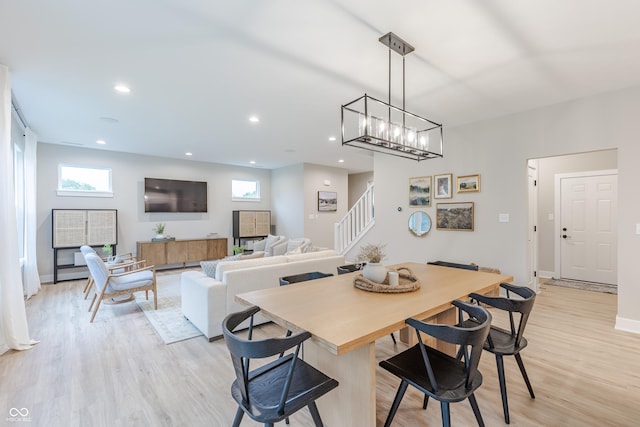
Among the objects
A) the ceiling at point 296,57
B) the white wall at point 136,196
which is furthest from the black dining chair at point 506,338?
the white wall at point 136,196

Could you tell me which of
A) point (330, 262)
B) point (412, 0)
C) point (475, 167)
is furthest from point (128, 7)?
point (475, 167)

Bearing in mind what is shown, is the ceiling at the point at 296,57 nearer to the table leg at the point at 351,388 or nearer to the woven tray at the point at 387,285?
the woven tray at the point at 387,285

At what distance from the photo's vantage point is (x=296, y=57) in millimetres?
2654

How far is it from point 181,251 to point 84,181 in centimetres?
244

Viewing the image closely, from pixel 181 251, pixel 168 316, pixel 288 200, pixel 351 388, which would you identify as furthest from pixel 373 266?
pixel 288 200

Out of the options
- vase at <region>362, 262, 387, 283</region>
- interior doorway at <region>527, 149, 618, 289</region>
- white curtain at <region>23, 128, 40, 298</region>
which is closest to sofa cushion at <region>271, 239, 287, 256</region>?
vase at <region>362, 262, 387, 283</region>

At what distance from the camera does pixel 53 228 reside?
5566 millimetres

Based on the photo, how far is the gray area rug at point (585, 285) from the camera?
4869 mm

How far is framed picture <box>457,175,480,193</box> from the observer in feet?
15.0

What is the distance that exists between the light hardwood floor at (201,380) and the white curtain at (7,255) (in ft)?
0.62

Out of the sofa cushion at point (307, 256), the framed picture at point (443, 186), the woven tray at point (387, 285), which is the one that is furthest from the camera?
the framed picture at point (443, 186)

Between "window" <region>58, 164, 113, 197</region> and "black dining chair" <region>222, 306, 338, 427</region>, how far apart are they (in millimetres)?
6423

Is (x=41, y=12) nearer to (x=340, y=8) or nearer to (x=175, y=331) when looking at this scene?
(x=340, y=8)

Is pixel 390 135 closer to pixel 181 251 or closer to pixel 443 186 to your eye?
pixel 443 186
